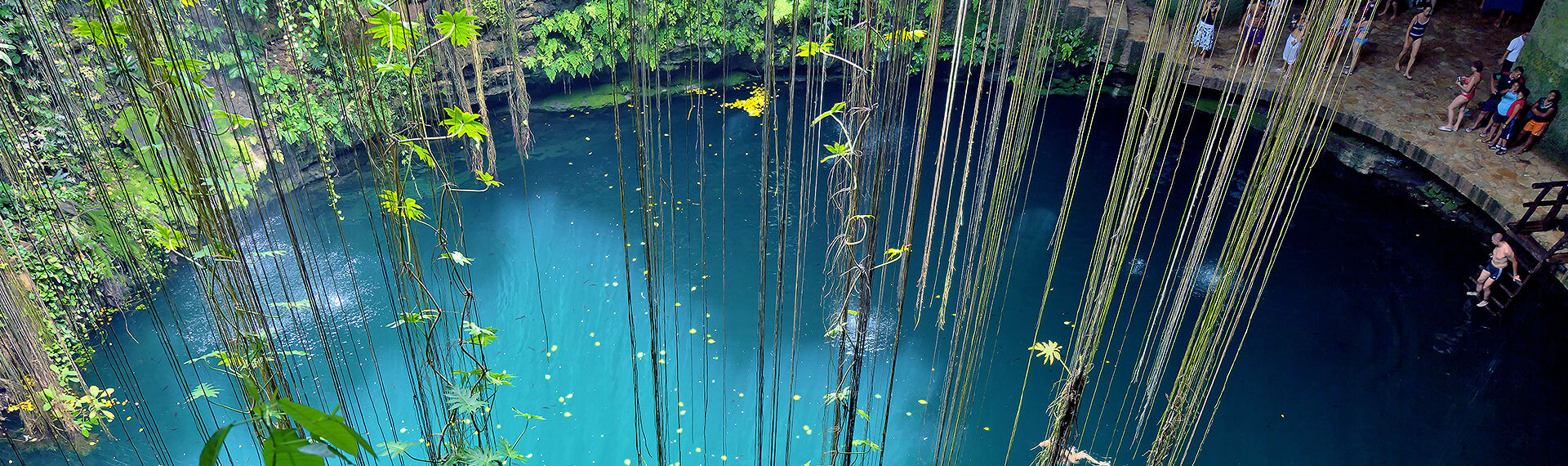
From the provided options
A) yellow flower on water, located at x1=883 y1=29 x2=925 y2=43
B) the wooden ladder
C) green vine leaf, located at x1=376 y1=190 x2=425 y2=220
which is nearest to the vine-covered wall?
the wooden ladder

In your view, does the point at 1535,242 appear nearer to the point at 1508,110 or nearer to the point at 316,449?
the point at 1508,110

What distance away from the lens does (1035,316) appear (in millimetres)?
5398

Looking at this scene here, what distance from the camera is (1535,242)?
5.05m

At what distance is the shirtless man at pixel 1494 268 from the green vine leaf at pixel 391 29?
20.1 feet

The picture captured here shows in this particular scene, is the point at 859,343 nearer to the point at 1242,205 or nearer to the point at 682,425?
the point at 1242,205

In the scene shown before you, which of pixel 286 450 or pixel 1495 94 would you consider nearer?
pixel 286 450

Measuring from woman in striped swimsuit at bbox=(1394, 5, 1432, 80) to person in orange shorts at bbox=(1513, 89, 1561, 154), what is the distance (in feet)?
3.52

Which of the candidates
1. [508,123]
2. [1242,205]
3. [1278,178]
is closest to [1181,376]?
[1242,205]

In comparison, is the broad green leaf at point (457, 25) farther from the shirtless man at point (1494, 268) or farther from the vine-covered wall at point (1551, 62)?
the vine-covered wall at point (1551, 62)

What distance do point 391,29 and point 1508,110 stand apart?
7181 mm

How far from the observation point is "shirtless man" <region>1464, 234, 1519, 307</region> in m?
5.05

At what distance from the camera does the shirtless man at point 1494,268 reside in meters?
5.05

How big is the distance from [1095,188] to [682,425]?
13.4 feet

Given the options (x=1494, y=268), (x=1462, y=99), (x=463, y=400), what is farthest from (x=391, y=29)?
(x=1462, y=99)
